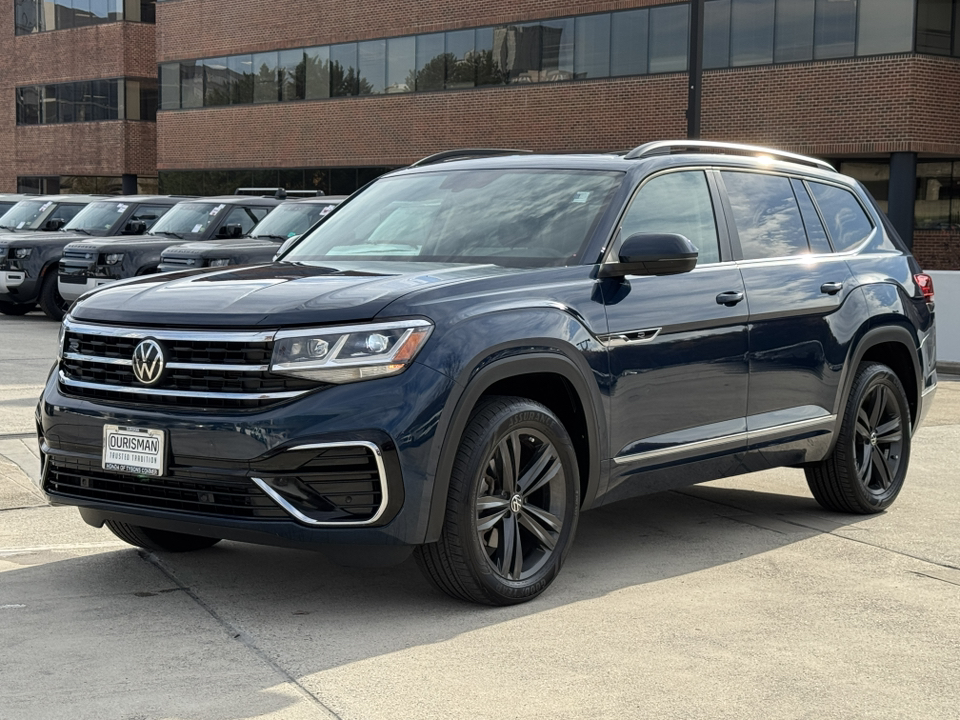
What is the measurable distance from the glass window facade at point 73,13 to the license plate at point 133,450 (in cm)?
5224

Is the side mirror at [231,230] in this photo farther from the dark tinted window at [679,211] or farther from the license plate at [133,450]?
the license plate at [133,450]

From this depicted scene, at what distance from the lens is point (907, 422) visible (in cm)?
787

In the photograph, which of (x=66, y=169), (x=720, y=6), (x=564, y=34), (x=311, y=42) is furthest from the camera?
(x=66, y=169)

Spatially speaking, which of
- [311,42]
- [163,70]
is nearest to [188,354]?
[311,42]

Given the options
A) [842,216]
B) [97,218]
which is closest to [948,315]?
[842,216]

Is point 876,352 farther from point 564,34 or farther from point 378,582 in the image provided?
point 564,34

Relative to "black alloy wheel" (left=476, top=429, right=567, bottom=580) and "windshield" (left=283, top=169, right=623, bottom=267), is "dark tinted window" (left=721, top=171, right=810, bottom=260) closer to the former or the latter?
"windshield" (left=283, top=169, right=623, bottom=267)

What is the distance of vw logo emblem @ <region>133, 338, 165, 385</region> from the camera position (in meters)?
5.14

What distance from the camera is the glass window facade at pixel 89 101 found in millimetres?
54688

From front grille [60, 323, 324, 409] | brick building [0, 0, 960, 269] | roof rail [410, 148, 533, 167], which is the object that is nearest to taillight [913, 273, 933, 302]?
roof rail [410, 148, 533, 167]

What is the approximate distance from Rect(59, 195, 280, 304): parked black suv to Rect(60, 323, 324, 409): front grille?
45.4ft

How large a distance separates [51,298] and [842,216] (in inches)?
618

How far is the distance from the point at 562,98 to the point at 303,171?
11.5m

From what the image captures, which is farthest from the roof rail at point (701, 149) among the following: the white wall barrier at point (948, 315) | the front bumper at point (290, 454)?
the white wall barrier at point (948, 315)
